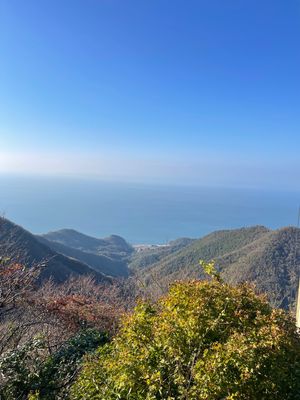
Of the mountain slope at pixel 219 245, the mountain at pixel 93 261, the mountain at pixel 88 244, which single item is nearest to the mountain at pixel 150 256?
the mountain at pixel 93 261

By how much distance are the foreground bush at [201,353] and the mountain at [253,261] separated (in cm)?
1475

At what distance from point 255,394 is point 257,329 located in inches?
33.3

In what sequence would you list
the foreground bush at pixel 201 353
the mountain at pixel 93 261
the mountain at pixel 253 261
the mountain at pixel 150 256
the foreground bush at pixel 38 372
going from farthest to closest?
the mountain at pixel 150 256 → the mountain at pixel 93 261 → the mountain at pixel 253 261 → the foreground bush at pixel 38 372 → the foreground bush at pixel 201 353

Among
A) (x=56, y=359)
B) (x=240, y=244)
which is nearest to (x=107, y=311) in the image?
(x=56, y=359)

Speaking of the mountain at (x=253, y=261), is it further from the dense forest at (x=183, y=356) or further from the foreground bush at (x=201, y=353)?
the foreground bush at (x=201, y=353)

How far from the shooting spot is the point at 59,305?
12.4 meters

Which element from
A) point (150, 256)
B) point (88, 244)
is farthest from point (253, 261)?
point (88, 244)

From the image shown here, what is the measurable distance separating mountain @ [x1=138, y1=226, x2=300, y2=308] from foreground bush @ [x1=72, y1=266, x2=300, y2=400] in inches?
581

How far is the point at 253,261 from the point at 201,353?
34.7 m

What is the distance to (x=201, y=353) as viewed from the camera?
428 centimetres

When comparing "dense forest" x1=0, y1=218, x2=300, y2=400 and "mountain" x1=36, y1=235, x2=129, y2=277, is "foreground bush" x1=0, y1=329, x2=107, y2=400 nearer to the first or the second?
"dense forest" x1=0, y1=218, x2=300, y2=400

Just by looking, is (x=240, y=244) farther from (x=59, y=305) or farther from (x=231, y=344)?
(x=231, y=344)

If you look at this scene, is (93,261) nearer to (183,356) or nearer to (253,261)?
(253,261)

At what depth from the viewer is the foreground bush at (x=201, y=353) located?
378 centimetres
